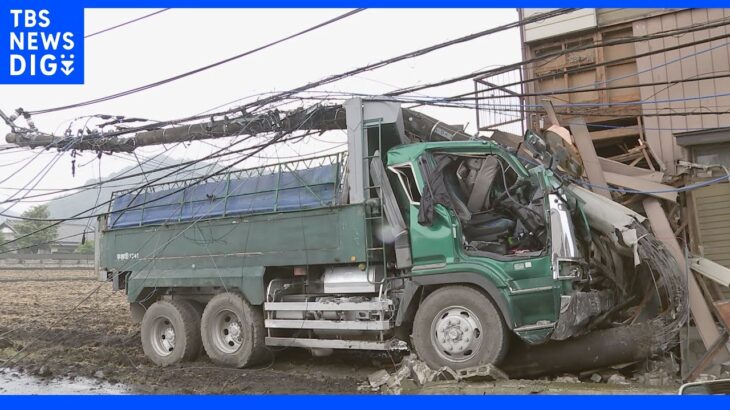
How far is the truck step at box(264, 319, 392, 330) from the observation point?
6.90 m

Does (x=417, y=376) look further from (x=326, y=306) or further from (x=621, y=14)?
(x=621, y=14)

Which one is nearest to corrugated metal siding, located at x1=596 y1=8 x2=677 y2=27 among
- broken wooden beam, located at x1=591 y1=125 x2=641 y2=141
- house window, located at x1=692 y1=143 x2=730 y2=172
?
broken wooden beam, located at x1=591 y1=125 x2=641 y2=141

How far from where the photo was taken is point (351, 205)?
285 inches

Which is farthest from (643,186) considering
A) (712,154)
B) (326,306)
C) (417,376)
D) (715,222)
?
(326,306)

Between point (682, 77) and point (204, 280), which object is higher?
point (682, 77)

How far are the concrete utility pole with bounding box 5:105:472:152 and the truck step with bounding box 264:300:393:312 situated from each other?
2.42m

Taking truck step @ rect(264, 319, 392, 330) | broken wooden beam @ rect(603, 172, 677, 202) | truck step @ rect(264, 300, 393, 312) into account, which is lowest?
truck step @ rect(264, 319, 392, 330)

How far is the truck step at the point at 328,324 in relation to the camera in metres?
6.90

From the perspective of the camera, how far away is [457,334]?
6.29 metres

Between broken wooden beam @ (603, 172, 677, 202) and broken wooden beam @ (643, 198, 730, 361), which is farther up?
broken wooden beam @ (603, 172, 677, 202)

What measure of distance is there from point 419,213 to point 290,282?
2414 millimetres

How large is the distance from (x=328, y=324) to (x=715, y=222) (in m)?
6.55

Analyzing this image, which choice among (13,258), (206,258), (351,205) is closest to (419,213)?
(351,205)

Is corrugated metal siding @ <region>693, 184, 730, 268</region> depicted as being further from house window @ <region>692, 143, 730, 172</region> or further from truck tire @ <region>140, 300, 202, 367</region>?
truck tire @ <region>140, 300, 202, 367</region>
